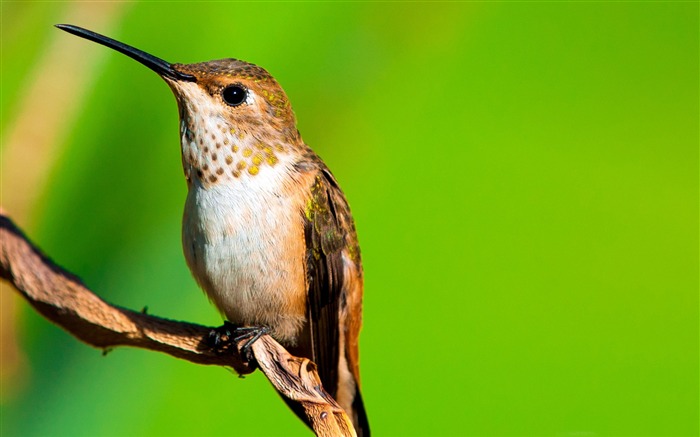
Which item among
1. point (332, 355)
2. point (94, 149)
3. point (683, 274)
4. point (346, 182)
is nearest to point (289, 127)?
point (332, 355)

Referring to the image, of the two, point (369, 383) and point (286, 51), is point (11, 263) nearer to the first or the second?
point (369, 383)

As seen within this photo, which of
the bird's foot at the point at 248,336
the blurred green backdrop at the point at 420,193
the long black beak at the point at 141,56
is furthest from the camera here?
the blurred green backdrop at the point at 420,193

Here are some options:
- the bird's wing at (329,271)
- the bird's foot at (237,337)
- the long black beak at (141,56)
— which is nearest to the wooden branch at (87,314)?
the bird's foot at (237,337)

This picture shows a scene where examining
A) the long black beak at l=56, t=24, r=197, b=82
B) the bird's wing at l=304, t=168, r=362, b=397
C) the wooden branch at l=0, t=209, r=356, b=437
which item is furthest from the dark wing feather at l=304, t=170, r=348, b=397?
the long black beak at l=56, t=24, r=197, b=82

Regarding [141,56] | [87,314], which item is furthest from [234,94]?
[87,314]

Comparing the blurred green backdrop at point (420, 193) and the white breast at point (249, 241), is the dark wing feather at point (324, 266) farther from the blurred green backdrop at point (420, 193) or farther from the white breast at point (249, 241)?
the blurred green backdrop at point (420, 193)

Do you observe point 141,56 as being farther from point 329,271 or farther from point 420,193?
point 420,193

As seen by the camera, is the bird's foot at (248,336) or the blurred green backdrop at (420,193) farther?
the blurred green backdrop at (420,193)
